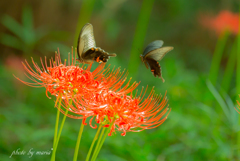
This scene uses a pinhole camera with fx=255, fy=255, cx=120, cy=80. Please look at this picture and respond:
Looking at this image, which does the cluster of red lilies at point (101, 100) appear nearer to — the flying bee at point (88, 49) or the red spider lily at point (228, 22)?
the flying bee at point (88, 49)

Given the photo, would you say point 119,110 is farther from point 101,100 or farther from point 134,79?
point 134,79

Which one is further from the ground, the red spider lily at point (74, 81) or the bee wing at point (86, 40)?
the bee wing at point (86, 40)

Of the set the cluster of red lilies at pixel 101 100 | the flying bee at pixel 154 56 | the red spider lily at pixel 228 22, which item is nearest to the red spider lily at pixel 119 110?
the cluster of red lilies at pixel 101 100

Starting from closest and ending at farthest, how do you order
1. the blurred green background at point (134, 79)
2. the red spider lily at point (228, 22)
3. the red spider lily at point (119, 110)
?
the red spider lily at point (119, 110)
the blurred green background at point (134, 79)
the red spider lily at point (228, 22)

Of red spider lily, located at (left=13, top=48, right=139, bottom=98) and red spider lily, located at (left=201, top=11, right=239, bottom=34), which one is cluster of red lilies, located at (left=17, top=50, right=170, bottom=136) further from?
red spider lily, located at (left=201, top=11, right=239, bottom=34)

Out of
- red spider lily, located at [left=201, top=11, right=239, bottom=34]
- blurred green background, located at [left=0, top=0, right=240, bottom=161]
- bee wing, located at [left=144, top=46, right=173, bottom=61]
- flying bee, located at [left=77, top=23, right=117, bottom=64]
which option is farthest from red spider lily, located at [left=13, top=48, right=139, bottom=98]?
→ red spider lily, located at [left=201, top=11, right=239, bottom=34]

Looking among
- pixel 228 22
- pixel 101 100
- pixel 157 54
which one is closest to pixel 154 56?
pixel 157 54

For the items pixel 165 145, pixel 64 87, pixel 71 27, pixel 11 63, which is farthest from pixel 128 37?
pixel 64 87
